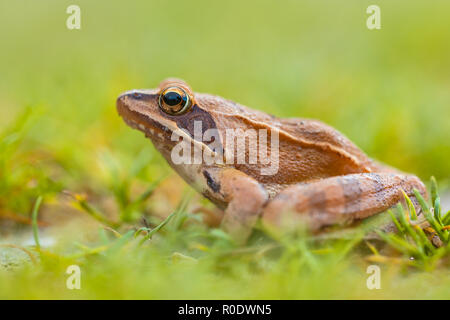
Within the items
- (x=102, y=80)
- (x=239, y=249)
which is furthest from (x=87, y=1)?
(x=239, y=249)

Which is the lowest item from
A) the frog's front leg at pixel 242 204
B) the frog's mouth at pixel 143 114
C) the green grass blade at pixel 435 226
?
the green grass blade at pixel 435 226

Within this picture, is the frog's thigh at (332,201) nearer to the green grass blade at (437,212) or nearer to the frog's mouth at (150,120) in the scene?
the green grass blade at (437,212)

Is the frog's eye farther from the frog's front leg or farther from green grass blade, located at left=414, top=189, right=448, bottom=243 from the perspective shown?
green grass blade, located at left=414, top=189, right=448, bottom=243

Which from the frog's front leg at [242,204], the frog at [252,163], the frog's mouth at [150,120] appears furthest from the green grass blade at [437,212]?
the frog's mouth at [150,120]

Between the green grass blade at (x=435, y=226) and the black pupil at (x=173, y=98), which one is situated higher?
the black pupil at (x=173, y=98)

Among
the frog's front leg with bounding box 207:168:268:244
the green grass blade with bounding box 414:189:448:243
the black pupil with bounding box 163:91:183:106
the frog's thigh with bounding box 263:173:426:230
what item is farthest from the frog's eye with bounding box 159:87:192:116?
the green grass blade with bounding box 414:189:448:243

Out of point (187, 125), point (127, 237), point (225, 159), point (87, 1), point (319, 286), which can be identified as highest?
point (87, 1)

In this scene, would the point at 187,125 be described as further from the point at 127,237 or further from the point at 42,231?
the point at 42,231
